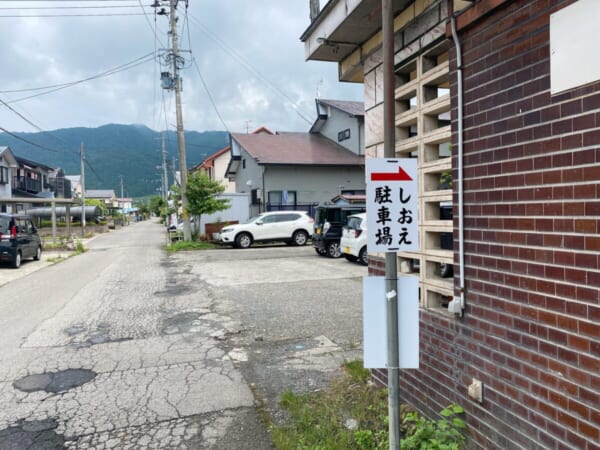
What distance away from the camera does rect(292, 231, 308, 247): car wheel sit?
20797 mm

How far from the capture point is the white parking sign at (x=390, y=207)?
236 cm

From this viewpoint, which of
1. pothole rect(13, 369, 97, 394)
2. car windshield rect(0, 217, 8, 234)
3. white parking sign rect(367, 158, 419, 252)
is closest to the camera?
white parking sign rect(367, 158, 419, 252)

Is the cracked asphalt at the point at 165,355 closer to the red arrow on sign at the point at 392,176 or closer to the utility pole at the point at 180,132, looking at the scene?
the red arrow on sign at the point at 392,176

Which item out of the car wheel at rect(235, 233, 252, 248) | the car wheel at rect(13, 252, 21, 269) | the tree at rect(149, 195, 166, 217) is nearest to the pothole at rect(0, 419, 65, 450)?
the car wheel at rect(13, 252, 21, 269)

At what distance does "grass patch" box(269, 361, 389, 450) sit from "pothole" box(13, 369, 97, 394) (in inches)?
89.5

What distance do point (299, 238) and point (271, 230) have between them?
4.64ft

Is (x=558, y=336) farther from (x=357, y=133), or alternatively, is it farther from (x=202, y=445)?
(x=357, y=133)

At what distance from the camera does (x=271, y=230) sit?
67.5ft

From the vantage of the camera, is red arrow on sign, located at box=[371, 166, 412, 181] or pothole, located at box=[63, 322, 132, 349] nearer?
red arrow on sign, located at box=[371, 166, 412, 181]

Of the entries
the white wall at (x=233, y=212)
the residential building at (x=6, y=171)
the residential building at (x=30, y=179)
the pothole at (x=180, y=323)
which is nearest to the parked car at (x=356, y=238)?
the pothole at (x=180, y=323)

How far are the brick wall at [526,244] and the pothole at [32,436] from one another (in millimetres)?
3081

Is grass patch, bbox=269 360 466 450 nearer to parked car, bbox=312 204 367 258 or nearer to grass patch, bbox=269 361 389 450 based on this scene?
grass patch, bbox=269 361 389 450

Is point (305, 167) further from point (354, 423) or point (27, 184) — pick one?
point (27, 184)

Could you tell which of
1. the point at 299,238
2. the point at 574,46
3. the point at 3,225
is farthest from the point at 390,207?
the point at 299,238
